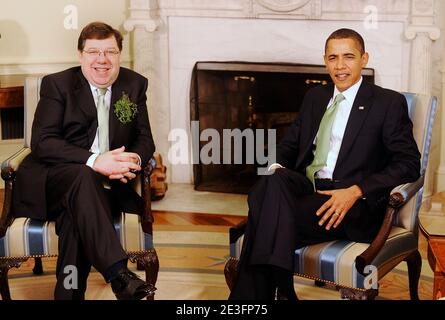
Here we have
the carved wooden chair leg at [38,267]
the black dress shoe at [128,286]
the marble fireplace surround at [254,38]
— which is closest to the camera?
the black dress shoe at [128,286]

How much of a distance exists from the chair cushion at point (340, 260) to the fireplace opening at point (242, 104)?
2.43 meters

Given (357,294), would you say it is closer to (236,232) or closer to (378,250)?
(378,250)

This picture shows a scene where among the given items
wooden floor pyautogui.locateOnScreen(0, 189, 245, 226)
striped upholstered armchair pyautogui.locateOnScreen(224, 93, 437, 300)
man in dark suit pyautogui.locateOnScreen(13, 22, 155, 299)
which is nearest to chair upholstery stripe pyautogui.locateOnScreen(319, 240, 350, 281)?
striped upholstered armchair pyautogui.locateOnScreen(224, 93, 437, 300)

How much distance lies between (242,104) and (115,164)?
7.88 ft

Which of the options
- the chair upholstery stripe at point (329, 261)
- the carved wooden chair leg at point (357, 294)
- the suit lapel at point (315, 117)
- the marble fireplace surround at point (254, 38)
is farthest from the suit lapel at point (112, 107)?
the marble fireplace surround at point (254, 38)

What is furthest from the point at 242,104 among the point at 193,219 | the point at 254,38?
the point at 193,219

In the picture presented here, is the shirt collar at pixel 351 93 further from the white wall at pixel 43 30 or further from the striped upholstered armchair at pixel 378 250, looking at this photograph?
the white wall at pixel 43 30

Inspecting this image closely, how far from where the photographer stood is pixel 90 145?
140 inches

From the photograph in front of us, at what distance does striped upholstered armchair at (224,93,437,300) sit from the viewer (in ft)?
9.78

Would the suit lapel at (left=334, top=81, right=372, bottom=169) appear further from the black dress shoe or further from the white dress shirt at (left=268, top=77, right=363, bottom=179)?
the black dress shoe

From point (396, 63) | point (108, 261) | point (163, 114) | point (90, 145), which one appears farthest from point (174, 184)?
point (108, 261)

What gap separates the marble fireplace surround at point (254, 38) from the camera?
5.25 metres

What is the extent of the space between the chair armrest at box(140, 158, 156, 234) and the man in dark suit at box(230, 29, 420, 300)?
1.62 feet
